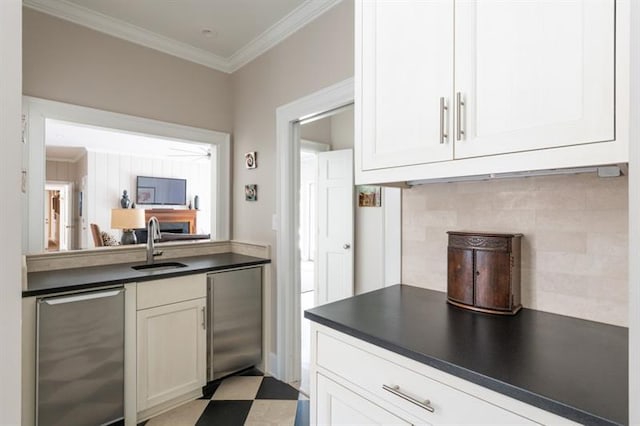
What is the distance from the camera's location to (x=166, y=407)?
6.82 ft

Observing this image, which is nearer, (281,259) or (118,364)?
(118,364)

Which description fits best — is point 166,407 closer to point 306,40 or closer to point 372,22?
point 372,22

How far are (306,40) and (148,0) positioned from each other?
1040 millimetres

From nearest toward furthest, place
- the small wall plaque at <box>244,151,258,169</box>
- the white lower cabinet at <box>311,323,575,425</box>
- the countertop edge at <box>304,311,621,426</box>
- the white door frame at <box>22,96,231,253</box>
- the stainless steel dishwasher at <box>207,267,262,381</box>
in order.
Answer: the countertop edge at <box>304,311,621,426</box> → the white lower cabinet at <box>311,323,575,425</box> → the white door frame at <box>22,96,231,253</box> → the stainless steel dishwasher at <box>207,267,262,381</box> → the small wall plaque at <box>244,151,258,169</box>

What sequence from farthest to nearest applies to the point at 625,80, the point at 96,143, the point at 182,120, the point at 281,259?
the point at 96,143, the point at 182,120, the point at 281,259, the point at 625,80

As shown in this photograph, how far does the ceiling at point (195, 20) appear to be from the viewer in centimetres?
215

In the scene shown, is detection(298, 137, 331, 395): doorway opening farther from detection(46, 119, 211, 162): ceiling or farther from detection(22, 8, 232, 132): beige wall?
detection(46, 119, 211, 162): ceiling

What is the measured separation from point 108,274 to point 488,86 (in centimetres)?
220

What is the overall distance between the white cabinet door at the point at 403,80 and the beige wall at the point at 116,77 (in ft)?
6.32

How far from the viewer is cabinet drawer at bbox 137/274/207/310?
6.43 feet

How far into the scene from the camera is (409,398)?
0.91 metres

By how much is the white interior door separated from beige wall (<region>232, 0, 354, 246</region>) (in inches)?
41.7

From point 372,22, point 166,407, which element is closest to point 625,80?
point 372,22

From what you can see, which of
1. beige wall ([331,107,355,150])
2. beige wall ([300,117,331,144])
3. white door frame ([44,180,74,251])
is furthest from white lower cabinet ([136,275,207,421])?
white door frame ([44,180,74,251])
